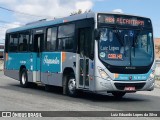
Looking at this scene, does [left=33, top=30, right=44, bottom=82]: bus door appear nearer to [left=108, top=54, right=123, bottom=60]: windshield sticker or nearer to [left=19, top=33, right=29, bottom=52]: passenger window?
[left=19, top=33, right=29, bottom=52]: passenger window

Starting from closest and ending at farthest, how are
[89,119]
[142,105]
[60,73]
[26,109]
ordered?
1. [89,119]
2. [26,109]
3. [142,105]
4. [60,73]

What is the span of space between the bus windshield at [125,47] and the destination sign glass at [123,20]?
0.85ft

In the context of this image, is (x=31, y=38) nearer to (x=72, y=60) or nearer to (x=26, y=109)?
(x=72, y=60)

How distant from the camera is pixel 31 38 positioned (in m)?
20.9

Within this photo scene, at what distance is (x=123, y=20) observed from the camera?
15.3m

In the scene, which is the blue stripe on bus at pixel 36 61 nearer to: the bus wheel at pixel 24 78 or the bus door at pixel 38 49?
the bus door at pixel 38 49

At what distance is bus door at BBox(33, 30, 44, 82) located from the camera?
19.8 meters

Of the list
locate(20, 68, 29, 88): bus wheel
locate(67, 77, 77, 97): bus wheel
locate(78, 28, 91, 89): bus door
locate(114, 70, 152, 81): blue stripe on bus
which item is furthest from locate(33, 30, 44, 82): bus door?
locate(114, 70, 152, 81): blue stripe on bus

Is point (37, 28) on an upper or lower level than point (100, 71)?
upper

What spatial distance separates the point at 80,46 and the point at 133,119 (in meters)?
5.74

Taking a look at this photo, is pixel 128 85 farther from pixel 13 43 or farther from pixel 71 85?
pixel 13 43

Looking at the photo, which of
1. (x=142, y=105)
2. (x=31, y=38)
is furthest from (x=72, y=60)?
(x=31, y=38)

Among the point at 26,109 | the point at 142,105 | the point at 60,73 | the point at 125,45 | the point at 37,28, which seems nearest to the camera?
the point at 26,109

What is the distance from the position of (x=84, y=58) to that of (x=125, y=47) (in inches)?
63.4
